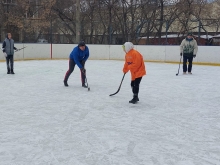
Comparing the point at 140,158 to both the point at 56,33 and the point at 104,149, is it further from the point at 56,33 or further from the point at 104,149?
the point at 56,33

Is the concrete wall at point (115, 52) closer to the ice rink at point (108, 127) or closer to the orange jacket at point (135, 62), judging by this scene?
the ice rink at point (108, 127)

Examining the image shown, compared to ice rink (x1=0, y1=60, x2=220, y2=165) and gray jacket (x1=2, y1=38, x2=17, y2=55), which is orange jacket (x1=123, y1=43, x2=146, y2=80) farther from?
gray jacket (x1=2, y1=38, x2=17, y2=55)

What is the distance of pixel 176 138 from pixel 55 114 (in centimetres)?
181

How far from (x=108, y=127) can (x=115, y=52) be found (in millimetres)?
11950

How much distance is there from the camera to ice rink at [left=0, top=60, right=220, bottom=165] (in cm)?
278

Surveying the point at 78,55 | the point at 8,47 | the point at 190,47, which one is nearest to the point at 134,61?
the point at 78,55

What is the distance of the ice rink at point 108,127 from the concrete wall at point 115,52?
697cm

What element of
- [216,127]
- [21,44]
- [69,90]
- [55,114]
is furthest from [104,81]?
[21,44]

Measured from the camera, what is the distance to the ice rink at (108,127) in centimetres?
278

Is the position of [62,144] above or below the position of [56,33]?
below

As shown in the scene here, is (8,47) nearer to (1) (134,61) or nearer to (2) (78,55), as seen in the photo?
(2) (78,55)

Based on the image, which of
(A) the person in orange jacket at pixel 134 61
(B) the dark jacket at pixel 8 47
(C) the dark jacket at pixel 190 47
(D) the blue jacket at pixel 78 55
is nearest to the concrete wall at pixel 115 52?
(C) the dark jacket at pixel 190 47

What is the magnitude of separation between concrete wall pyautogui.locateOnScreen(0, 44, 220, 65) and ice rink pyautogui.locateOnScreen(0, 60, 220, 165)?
6.97m

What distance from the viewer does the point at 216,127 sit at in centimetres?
375
